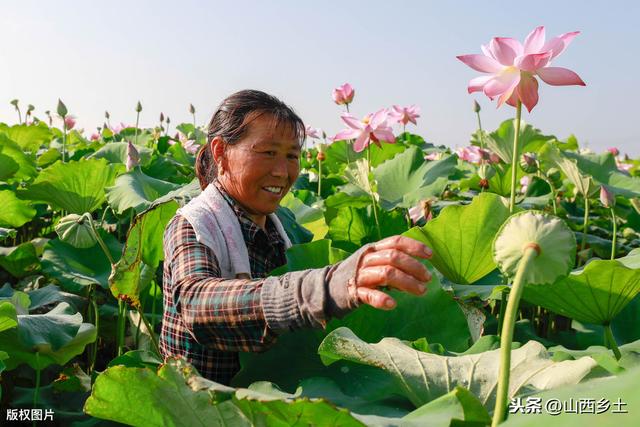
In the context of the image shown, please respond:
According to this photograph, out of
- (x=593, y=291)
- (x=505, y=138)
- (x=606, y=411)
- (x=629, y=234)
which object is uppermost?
(x=505, y=138)

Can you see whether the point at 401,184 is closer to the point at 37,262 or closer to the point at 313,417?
the point at 37,262

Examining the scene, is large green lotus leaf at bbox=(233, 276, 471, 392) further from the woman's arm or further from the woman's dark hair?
the woman's dark hair

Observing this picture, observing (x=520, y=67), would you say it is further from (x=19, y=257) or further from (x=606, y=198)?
(x=19, y=257)

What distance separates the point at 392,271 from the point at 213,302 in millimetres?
343

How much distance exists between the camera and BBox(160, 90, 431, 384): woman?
0.83 metres

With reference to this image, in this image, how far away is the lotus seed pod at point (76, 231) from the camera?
1.59 m

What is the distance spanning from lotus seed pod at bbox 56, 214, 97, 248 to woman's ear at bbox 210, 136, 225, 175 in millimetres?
357

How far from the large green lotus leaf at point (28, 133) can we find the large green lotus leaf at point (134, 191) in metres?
1.70

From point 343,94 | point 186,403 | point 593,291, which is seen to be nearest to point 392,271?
point 186,403

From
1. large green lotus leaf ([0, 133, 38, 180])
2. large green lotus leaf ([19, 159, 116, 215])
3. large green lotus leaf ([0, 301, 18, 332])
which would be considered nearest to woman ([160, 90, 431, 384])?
large green lotus leaf ([0, 301, 18, 332])

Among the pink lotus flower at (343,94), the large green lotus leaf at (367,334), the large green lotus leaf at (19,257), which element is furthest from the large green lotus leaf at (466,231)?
the pink lotus flower at (343,94)

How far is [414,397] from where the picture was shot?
84cm

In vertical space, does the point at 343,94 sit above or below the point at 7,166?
above

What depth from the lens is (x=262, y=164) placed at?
4.48ft
